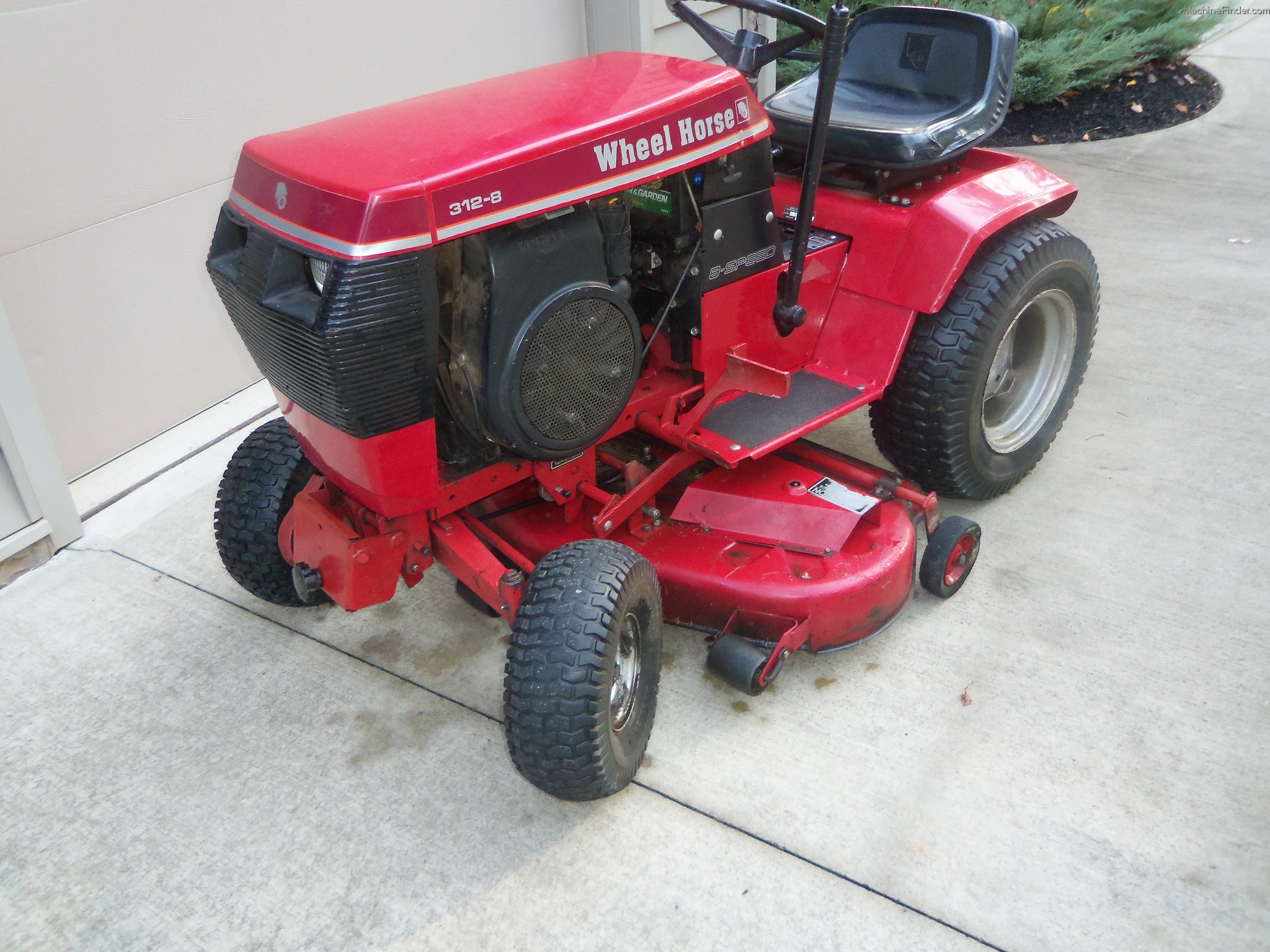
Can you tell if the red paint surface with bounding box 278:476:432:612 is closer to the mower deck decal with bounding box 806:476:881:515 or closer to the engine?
the engine

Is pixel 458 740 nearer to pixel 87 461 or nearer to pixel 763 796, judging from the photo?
pixel 763 796

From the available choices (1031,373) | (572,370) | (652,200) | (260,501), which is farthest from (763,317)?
(260,501)

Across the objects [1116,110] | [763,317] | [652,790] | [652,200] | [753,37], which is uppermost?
[753,37]

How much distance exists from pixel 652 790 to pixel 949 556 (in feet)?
2.93

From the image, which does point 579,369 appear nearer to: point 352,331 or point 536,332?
point 536,332

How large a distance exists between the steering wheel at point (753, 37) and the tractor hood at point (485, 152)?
0.16 m

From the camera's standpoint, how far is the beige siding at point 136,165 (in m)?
2.76

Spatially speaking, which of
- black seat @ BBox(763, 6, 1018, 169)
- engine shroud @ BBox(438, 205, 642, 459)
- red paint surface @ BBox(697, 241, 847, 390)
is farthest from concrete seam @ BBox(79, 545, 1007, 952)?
black seat @ BBox(763, 6, 1018, 169)

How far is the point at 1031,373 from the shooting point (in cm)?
294

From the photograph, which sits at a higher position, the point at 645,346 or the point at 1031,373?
the point at 645,346

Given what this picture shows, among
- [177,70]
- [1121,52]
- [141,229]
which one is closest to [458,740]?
[141,229]

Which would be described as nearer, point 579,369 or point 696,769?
point 579,369

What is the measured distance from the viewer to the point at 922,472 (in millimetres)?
2680

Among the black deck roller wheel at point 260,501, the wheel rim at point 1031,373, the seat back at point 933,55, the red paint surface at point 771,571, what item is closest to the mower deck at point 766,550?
the red paint surface at point 771,571
